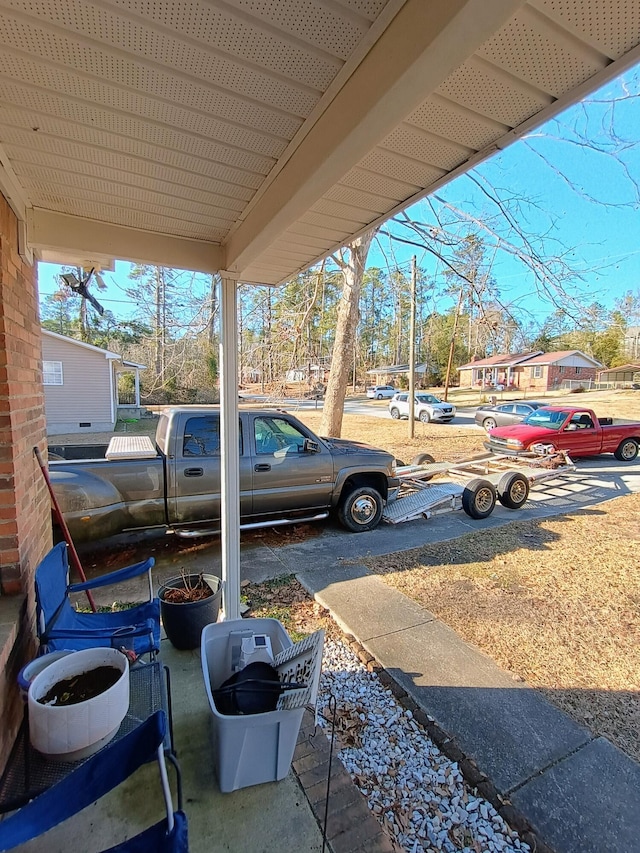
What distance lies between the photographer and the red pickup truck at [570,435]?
9.25 meters

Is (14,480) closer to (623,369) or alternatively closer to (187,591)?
(187,591)

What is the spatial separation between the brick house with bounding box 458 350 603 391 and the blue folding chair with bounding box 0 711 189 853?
1611 inches

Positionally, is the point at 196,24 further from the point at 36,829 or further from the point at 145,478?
the point at 145,478

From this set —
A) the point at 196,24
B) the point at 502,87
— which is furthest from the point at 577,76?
the point at 196,24

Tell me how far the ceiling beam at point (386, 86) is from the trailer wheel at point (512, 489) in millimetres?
5697

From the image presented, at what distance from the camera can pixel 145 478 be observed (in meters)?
4.29

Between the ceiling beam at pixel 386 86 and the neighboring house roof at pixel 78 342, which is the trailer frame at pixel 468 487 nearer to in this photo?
the ceiling beam at pixel 386 86

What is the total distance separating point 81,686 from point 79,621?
72 centimetres

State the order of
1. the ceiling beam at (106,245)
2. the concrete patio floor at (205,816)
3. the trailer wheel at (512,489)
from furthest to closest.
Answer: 1. the trailer wheel at (512,489)
2. the ceiling beam at (106,245)
3. the concrete patio floor at (205,816)

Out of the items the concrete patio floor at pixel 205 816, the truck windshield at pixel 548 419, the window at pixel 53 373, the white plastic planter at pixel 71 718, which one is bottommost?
the concrete patio floor at pixel 205 816

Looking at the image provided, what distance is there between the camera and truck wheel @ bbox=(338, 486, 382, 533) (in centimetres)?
537

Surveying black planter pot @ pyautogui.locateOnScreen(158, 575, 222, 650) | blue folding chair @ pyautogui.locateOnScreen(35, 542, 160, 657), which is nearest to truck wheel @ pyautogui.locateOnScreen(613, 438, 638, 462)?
black planter pot @ pyautogui.locateOnScreen(158, 575, 222, 650)

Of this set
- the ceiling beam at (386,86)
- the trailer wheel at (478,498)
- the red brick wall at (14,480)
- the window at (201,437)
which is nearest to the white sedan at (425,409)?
the trailer wheel at (478,498)

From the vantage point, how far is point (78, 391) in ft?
54.1
